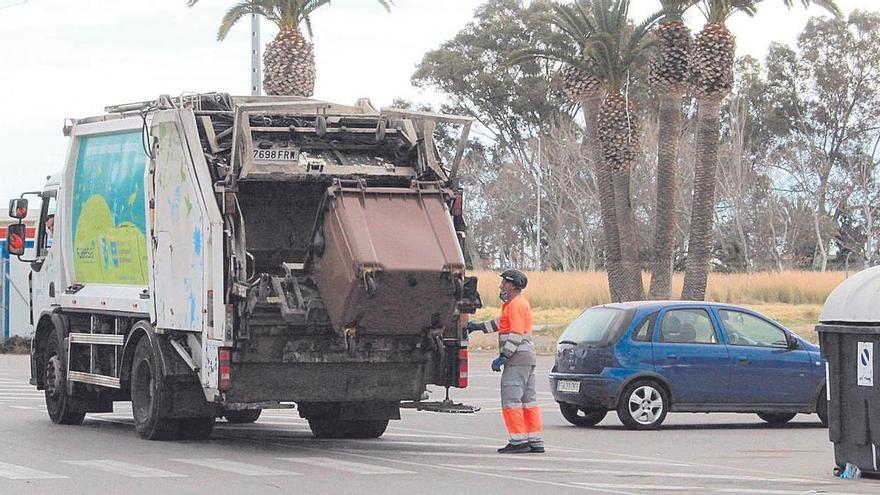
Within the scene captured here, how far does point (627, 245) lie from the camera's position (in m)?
35.4

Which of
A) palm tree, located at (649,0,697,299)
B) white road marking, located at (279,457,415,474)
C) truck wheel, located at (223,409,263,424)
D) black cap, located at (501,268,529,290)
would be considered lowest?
white road marking, located at (279,457,415,474)

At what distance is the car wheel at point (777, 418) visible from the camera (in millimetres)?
18766

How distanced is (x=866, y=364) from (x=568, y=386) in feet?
18.4

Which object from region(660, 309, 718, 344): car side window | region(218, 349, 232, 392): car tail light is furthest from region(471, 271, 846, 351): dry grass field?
region(218, 349, 232, 392): car tail light

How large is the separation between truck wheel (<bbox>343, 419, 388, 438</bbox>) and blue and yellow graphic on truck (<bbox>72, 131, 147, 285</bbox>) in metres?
2.58

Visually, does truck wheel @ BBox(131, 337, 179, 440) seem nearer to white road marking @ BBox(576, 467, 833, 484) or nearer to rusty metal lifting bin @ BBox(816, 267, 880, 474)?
white road marking @ BBox(576, 467, 833, 484)

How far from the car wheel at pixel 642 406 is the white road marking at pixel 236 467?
5450 mm

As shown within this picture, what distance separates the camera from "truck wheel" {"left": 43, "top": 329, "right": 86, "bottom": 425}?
17.4 meters

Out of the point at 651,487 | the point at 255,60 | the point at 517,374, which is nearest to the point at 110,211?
the point at 517,374

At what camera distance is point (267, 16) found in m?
37.2

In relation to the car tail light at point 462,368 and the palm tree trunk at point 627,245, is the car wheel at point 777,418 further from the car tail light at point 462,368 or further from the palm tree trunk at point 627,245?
the palm tree trunk at point 627,245

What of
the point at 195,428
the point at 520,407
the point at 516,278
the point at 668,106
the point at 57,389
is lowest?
the point at 195,428

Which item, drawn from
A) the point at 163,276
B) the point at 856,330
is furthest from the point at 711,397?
the point at 163,276

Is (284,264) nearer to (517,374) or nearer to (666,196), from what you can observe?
(517,374)
